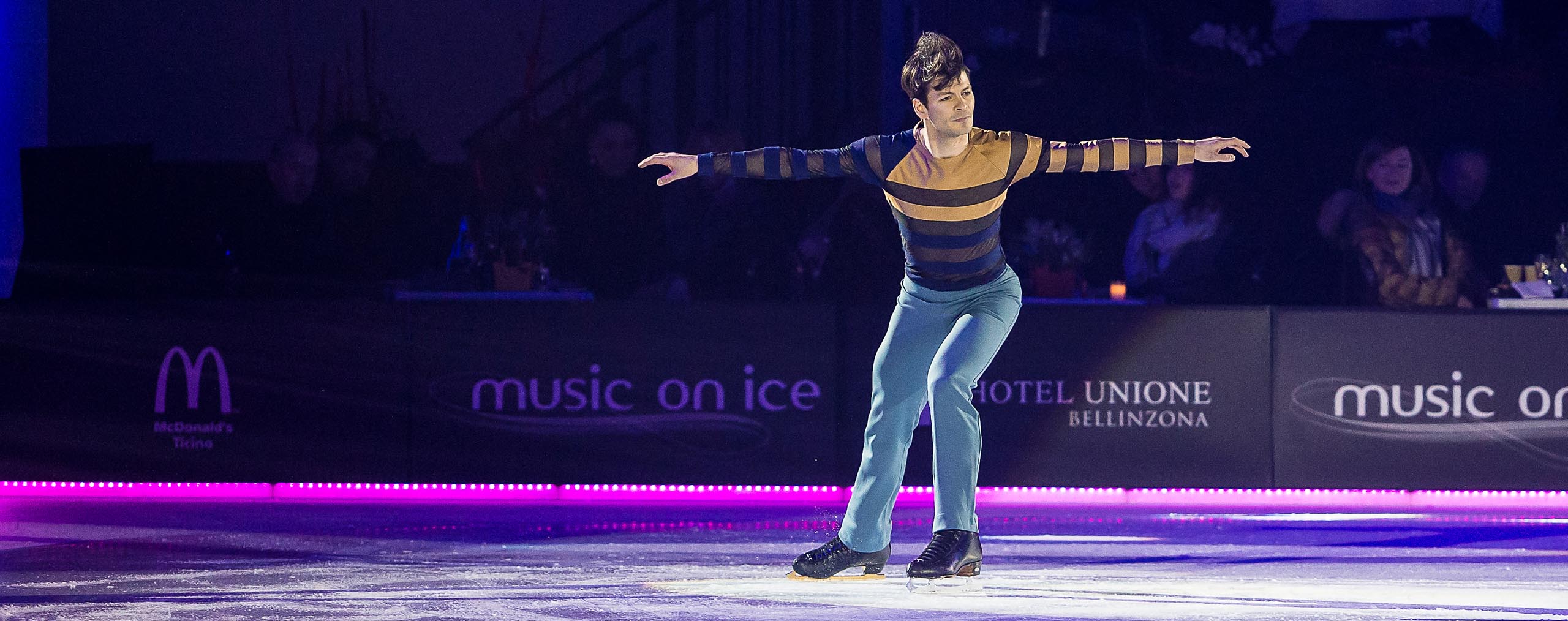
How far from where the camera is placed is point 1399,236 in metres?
8.33

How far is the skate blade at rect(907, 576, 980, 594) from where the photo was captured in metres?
4.52

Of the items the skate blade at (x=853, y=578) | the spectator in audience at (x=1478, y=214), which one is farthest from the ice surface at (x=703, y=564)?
the spectator in audience at (x=1478, y=214)

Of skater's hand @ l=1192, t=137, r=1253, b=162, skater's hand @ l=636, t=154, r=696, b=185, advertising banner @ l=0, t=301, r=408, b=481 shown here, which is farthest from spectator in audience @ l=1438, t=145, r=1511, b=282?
skater's hand @ l=636, t=154, r=696, b=185

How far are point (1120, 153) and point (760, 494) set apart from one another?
3.41m

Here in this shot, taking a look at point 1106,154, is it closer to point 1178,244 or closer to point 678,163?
point 678,163

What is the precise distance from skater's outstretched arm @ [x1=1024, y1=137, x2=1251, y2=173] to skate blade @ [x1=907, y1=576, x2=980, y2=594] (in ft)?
3.88

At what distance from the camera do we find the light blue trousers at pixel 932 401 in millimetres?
4430

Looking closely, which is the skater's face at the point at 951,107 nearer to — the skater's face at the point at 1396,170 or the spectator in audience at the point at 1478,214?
the skater's face at the point at 1396,170

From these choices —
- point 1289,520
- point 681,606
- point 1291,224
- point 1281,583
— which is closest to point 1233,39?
point 1291,224

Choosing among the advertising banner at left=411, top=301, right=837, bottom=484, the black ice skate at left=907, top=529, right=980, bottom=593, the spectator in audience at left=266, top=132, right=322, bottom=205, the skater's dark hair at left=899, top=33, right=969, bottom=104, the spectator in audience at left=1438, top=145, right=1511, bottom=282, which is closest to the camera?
the skater's dark hair at left=899, top=33, right=969, bottom=104

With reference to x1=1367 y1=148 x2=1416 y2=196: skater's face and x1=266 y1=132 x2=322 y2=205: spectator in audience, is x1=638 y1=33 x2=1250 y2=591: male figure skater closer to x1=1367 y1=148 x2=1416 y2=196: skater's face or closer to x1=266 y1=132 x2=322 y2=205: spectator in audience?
x1=1367 y1=148 x2=1416 y2=196: skater's face

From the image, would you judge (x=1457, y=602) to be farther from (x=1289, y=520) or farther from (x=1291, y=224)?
(x=1291, y=224)

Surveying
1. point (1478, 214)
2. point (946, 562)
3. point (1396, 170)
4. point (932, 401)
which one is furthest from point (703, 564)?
point (1478, 214)

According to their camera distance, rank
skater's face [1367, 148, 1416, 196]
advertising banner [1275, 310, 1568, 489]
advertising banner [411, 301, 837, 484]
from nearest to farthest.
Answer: advertising banner [1275, 310, 1568, 489], advertising banner [411, 301, 837, 484], skater's face [1367, 148, 1416, 196]
